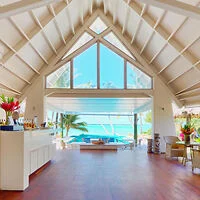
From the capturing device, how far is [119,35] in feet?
39.4

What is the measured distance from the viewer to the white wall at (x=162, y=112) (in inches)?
473

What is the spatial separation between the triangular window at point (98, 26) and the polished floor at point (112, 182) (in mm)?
6183

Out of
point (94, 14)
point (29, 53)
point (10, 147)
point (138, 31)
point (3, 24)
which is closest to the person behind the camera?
point (10, 147)

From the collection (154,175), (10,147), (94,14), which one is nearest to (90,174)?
(154,175)

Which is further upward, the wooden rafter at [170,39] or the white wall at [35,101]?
the wooden rafter at [170,39]

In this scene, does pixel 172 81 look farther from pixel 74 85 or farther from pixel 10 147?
pixel 10 147

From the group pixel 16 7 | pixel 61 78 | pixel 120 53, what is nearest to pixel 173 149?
pixel 120 53

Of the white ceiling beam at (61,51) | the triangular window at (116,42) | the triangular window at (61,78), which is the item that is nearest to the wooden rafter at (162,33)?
the triangular window at (116,42)

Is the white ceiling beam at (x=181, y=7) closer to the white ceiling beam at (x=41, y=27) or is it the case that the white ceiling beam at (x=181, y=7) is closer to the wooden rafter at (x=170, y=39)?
the wooden rafter at (x=170, y=39)

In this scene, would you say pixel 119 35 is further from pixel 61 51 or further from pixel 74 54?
pixel 61 51

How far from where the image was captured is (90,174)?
6926 millimetres

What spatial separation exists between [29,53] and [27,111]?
294cm

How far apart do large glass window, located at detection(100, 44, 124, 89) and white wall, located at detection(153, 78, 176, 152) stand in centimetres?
165

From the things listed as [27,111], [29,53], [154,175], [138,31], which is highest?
[138,31]
